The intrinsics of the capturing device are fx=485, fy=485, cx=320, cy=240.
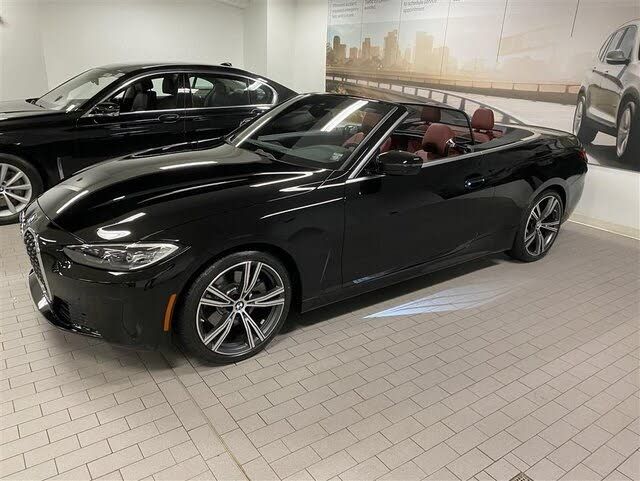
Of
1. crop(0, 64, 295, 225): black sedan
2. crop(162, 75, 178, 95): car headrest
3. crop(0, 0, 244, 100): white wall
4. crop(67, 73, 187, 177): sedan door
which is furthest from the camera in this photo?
crop(0, 0, 244, 100): white wall

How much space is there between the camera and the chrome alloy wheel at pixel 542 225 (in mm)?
3735

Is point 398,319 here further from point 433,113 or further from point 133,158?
point 133,158

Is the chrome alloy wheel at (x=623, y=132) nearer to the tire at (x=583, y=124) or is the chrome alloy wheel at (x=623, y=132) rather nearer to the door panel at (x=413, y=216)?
the tire at (x=583, y=124)

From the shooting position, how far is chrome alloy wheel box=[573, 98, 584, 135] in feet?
16.5

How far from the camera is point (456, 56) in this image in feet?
21.2

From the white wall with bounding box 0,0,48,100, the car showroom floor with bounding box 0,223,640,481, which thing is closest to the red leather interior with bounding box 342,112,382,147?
→ the car showroom floor with bounding box 0,223,640,481

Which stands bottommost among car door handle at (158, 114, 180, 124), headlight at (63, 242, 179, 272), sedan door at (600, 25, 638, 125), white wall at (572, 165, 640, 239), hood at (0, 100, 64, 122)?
white wall at (572, 165, 640, 239)

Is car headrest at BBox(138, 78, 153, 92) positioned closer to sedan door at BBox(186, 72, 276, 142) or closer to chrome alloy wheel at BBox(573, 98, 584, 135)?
sedan door at BBox(186, 72, 276, 142)

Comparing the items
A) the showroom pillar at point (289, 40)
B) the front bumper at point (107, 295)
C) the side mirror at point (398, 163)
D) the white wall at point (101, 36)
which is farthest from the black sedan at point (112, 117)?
the showroom pillar at point (289, 40)

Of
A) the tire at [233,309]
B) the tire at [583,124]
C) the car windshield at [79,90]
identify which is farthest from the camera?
the tire at [583,124]

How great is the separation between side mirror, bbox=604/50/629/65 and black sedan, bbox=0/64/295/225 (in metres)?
3.34

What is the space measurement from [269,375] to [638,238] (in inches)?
159

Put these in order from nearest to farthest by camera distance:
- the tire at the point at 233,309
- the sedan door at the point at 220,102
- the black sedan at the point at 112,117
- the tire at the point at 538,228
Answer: the tire at the point at 233,309 → the tire at the point at 538,228 → the black sedan at the point at 112,117 → the sedan door at the point at 220,102

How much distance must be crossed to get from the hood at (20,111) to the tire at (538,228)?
157 inches
